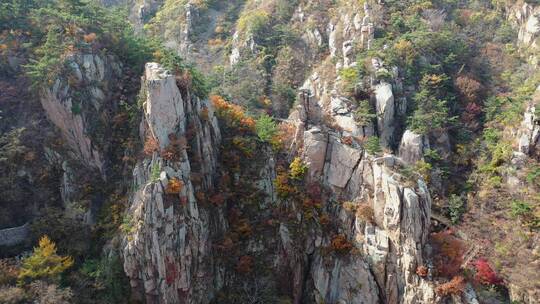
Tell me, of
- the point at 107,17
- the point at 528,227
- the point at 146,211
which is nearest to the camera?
the point at 146,211

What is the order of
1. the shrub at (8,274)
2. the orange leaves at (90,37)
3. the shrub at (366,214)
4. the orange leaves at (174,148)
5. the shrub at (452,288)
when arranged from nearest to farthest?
1. the shrub at (8,274)
2. the shrub at (452,288)
3. the orange leaves at (174,148)
4. the shrub at (366,214)
5. the orange leaves at (90,37)

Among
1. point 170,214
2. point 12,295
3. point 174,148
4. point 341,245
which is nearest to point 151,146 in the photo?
point 174,148

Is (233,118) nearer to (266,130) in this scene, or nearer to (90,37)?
(266,130)

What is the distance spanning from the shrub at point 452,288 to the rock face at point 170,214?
11.9 meters

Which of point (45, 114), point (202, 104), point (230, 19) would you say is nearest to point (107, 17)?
point (45, 114)

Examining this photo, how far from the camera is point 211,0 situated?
177 feet

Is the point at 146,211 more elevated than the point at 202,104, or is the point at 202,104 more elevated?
the point at 202,104

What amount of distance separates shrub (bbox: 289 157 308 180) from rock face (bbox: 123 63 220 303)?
4972 mm

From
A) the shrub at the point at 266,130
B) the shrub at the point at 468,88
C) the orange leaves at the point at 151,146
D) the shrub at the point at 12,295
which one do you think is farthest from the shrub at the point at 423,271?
the shrub at the point at 468,88

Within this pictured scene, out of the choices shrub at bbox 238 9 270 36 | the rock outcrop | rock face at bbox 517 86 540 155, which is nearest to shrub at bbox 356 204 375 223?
the rock outcrop

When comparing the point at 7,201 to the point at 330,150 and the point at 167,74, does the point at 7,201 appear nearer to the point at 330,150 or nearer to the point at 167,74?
the point at 167,74

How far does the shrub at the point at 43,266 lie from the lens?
771 inches

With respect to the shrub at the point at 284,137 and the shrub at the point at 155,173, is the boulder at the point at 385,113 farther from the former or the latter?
the shrub at the point at 155,173

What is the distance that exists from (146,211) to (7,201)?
863 centimetres
